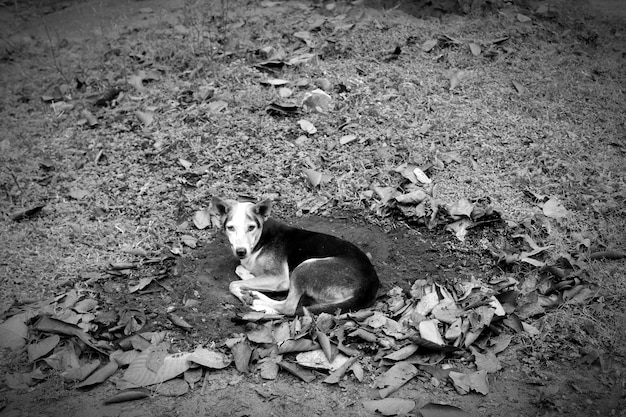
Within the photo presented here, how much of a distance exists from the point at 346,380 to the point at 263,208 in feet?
5.92

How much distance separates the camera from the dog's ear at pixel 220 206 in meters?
5.36

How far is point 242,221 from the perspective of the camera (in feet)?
17.5

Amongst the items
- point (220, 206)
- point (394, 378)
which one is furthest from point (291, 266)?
point (394, 378)

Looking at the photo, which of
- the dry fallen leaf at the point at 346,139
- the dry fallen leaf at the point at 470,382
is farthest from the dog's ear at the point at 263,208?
the dry fallen leaf at the point at 470,382

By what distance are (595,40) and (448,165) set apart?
142 inches

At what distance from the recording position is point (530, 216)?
562cm

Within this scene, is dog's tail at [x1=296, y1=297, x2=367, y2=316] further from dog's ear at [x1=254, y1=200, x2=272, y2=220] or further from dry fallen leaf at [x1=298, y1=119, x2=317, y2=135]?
dry fallen leaf at [x1=298, y1=119, x2=317, y2=135]

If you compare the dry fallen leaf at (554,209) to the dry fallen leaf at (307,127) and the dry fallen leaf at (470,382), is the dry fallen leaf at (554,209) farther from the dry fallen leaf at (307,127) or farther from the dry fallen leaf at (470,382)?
the dry fallen leaf at (307,127)

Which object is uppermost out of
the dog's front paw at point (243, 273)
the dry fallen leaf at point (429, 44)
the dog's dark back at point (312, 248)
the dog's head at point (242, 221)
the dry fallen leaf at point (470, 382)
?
the dry fallen leaf at point (429, 44)

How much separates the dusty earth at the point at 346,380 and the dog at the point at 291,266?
0.24m

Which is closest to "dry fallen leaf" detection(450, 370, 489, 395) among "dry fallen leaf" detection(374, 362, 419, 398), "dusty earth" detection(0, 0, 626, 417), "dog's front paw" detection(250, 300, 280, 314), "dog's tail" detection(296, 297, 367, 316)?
"dusty earth" detection(0, 0, 626, 417)

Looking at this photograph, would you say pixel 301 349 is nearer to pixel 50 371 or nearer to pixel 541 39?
pixel 50 371

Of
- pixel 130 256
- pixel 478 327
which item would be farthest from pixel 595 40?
pixel 130 256

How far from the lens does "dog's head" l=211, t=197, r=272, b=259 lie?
5.26 meters
